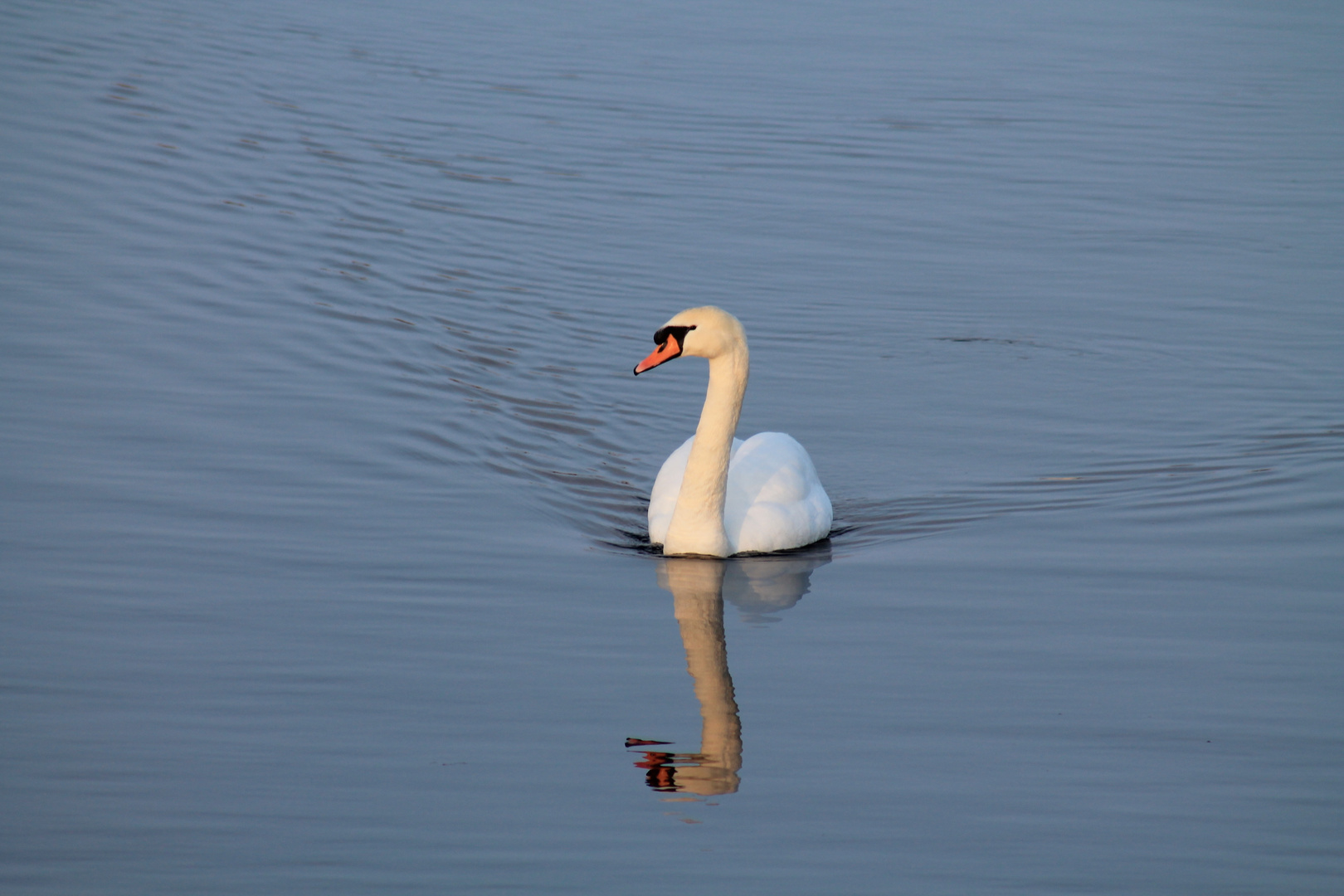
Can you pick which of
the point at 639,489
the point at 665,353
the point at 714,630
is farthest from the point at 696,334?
the point at 639,489

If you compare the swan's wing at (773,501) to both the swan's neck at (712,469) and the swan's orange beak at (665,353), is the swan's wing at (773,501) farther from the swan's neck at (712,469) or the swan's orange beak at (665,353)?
the swan's orange beak at (665,353)

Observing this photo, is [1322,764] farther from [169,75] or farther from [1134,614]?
[169,75]

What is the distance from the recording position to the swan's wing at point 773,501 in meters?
9.08

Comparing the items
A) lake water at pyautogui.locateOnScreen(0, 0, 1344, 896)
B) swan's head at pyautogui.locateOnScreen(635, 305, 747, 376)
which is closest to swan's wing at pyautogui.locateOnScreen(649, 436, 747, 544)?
lake water at pyautogui.locateOnScreen(0, 0, 1344, 896)

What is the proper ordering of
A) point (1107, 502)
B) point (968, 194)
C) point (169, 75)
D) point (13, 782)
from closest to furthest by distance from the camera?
point (13, 782), point (1107, 502), point (968, 194), point (169, 75)

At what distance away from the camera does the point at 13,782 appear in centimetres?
600

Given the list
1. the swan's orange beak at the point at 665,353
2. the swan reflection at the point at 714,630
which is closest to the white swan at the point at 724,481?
the swan's orange beak at the point at 665,353

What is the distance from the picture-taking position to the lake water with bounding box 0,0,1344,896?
19.6 ft

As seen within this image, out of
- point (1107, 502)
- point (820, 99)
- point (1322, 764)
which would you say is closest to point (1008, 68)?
point (820, 99)

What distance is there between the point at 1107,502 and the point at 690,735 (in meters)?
4.31

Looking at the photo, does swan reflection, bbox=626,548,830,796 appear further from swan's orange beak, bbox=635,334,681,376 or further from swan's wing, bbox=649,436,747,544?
swan's orange beak, bbox=635,334,681,376

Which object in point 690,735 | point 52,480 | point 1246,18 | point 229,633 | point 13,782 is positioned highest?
point 1246,18

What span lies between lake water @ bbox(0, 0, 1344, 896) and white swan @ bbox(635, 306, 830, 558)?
0.91ft

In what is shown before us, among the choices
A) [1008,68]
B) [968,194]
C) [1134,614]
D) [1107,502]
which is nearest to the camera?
[1134,614]
